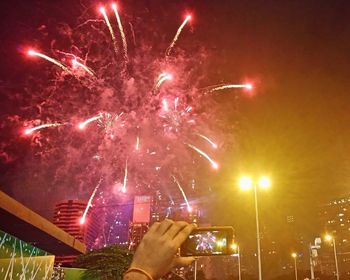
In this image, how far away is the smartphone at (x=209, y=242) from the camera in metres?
3.79

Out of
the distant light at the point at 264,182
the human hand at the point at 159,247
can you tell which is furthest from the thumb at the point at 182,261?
the distant light at the point at 264,182

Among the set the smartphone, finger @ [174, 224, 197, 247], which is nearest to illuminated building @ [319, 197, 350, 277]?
the smartphone

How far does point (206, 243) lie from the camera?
12.8 ft

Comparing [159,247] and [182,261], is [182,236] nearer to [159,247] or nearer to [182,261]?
[159,247]

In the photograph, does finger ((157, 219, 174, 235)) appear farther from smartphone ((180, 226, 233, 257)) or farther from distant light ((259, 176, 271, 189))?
distant light ((259, 176, 271, 189))

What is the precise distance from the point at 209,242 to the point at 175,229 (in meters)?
0.82

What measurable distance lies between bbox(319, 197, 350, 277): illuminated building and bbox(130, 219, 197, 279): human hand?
276 feet

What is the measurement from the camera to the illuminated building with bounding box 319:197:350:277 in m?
87.5

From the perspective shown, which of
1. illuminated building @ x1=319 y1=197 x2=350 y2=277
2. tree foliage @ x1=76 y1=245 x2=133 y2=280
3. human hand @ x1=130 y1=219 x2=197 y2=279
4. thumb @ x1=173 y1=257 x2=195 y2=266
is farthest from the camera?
illuminated building @ x1=319 y1=197 x2=350 y2=277

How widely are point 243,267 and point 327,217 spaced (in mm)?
31080

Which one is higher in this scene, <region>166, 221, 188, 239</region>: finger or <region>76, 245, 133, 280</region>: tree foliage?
<region>76, 245, 133, 280</region>: tree foliage

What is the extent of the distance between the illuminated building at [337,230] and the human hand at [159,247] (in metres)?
84.2

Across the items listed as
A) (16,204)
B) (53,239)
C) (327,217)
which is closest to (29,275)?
(53,239)

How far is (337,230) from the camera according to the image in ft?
342
